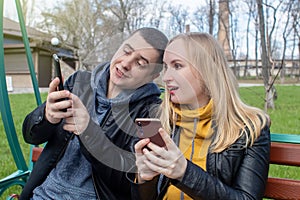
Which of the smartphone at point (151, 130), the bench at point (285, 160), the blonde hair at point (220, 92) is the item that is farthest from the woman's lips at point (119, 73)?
the bench at point (285, 160)

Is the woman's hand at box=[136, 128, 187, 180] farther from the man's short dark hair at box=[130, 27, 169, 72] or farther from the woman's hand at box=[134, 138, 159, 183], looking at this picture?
the man's short dark hair at box=[130, 27, 169, 72]

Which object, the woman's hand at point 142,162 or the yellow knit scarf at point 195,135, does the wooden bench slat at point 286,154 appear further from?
the woman's hand at point 142,162

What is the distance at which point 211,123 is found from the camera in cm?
122

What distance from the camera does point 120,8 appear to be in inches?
54.8

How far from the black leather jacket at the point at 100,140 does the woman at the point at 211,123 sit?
0.46 feet

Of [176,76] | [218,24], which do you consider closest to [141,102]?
[176,76]

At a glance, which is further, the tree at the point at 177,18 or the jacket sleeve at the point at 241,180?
the tree at the point at 177,18

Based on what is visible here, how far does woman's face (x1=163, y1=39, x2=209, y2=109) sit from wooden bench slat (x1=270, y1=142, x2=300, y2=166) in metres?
0.37

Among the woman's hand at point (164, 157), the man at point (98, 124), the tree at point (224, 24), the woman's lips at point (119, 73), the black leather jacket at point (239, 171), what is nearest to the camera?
the woman's hand at point (164, 157)

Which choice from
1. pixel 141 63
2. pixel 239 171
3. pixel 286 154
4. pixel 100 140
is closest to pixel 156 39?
pixel 141 63

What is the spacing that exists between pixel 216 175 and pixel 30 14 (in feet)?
4.71

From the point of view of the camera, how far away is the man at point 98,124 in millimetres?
1185

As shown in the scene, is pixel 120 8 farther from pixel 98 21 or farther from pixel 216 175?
pixel 216 175

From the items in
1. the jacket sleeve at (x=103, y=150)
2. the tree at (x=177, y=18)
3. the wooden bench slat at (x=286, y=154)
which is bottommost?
the wooden bench slat at (x=286, y=154)
